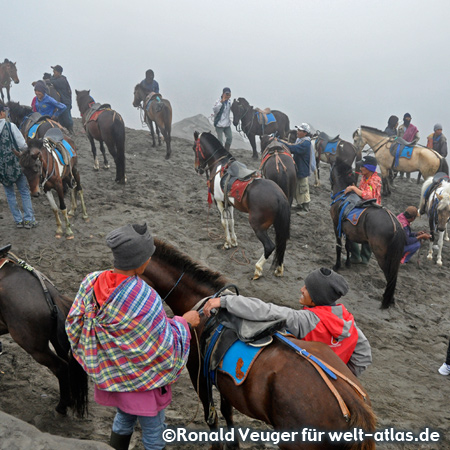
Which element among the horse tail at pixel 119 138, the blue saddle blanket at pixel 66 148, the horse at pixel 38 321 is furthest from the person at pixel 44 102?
the horse at pixel 38 321

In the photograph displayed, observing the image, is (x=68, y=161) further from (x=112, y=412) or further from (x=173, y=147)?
(x=173, y=147)

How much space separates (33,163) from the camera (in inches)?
219

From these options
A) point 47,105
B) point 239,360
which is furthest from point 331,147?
point 239,360

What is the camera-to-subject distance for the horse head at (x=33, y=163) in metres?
5.51

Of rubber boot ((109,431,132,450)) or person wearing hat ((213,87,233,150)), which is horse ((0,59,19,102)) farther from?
rubber boot ((109,431,132,450))

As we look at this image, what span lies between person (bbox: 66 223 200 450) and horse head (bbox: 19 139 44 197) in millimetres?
4378

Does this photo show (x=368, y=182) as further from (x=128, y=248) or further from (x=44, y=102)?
(x=44, y=102)

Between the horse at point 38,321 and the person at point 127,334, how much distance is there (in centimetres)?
93

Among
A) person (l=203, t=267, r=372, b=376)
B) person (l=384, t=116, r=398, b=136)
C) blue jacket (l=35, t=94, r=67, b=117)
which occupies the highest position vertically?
person (l=384, t=116, r=398, b=136)

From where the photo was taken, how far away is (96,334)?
1.92m

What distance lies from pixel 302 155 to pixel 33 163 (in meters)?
5.70

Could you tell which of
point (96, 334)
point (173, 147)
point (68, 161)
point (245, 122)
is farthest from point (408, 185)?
point (96, 334)

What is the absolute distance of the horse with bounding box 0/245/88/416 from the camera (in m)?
2.76

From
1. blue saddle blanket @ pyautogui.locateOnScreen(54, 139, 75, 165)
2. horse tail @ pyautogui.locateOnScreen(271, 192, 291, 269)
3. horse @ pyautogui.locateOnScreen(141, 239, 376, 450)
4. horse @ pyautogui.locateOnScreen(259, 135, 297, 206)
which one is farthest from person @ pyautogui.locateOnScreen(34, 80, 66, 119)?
horse @ pyautogui.locateOnScreen(141, 239, 376, 450)
